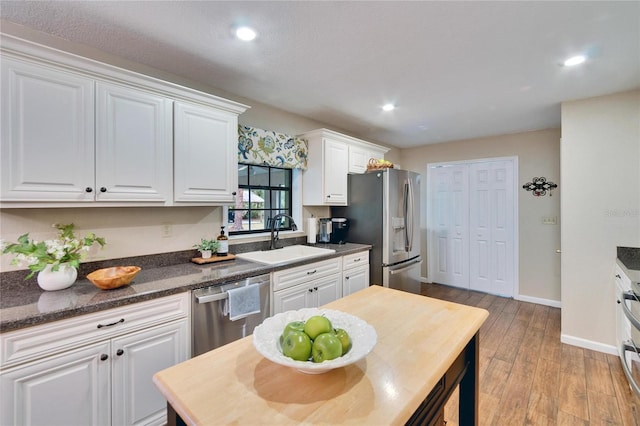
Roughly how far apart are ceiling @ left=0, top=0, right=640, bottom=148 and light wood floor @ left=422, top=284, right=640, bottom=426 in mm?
2463

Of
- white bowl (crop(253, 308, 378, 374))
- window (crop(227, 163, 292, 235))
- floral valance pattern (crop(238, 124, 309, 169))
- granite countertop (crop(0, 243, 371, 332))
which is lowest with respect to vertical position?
granite countertop (crop(0, 243, 371, 332))

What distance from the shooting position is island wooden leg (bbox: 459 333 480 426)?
1.37 meters

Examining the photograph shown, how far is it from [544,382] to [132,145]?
3.56m

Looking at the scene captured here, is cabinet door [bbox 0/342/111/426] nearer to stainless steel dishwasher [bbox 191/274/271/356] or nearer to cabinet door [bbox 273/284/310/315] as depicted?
stainless steel dishwasher [bbox 191/274/271/356]

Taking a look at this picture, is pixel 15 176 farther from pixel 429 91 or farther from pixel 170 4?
pixel 429 91

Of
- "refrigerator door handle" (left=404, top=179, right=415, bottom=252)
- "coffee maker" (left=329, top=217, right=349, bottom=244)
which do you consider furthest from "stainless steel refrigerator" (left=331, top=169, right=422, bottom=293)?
"coffee maker" (left=329, top=217, right=349, bottom=244)

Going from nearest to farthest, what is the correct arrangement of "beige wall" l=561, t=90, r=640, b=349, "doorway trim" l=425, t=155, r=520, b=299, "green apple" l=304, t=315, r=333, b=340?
"green apple" l=304, t=315, r=333, b=340
"beige wall" l=561, t=90, r=640, b=349
"doorway trim" l=425, t=155, r=520, b=299

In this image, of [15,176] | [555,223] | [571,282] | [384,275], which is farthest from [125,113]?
[555,223]

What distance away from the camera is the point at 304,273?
8.31 feet

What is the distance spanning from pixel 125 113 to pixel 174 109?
0.32m

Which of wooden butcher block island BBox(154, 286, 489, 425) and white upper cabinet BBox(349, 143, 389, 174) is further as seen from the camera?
white upper cabinet BBox(349, 143, 389, 174)

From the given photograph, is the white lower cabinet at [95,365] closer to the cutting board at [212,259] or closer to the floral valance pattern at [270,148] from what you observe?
the cutting board at [212,259]

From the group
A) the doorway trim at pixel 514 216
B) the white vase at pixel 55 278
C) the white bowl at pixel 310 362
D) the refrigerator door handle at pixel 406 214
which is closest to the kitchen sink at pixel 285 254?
the refrigerator door handle at pixel 406 214

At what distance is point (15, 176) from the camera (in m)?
1.48
